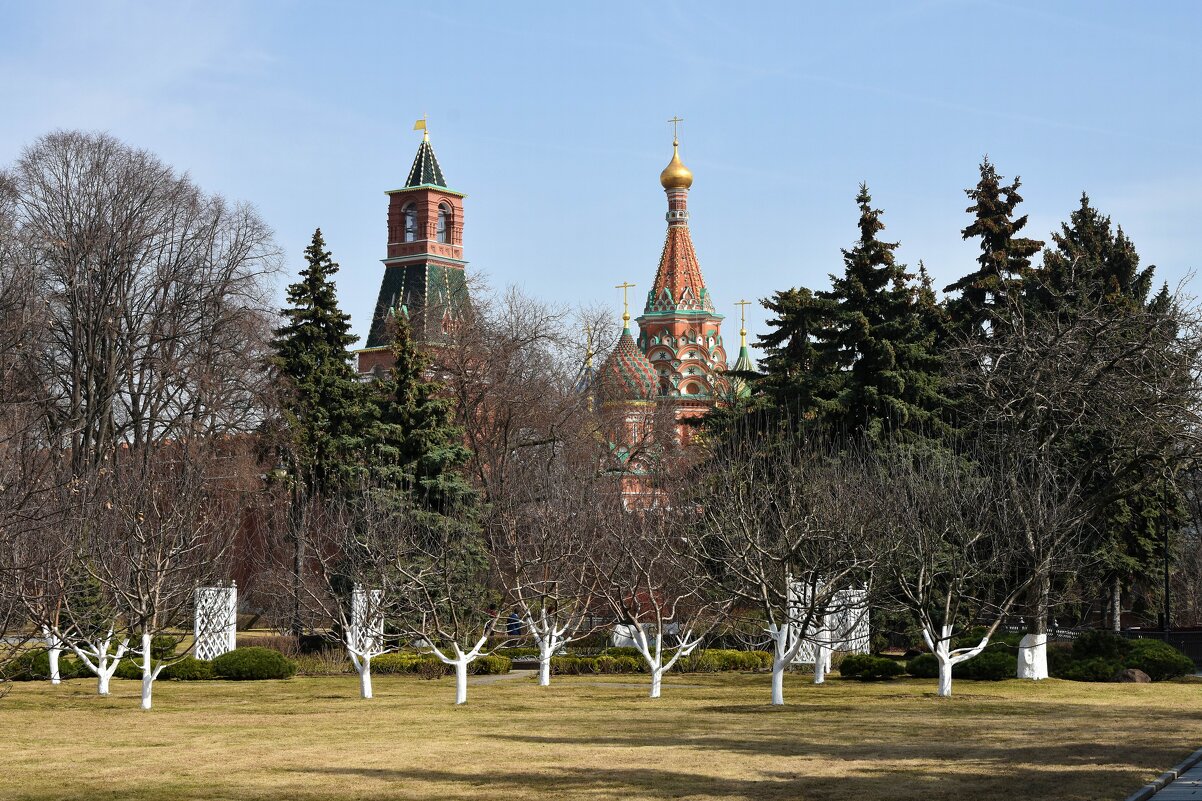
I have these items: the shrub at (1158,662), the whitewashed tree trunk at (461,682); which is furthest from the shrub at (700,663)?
the whitewashed tree trunk at (461,682)

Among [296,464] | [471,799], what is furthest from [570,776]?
[296,464]

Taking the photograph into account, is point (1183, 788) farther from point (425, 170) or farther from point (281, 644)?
point (425, 170)

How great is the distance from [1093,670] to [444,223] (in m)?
60.2

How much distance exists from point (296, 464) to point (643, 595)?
10.5m

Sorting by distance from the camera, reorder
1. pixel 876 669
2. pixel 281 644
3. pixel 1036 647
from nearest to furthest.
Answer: pixel 1036 647 → pixel 876 669 → pixel 281 644

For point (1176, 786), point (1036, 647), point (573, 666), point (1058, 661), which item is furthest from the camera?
point (573, 666)

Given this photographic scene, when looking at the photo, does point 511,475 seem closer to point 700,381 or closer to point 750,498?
point 750,498

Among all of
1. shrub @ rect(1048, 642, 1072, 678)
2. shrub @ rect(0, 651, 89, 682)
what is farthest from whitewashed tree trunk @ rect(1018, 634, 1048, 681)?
shrub @ rect(0, 651, 89, 682)

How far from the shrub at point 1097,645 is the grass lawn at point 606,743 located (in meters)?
2.59

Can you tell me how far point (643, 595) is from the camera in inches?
1793

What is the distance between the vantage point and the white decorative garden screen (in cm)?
3631

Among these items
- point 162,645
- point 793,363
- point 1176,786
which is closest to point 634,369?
point 793,363

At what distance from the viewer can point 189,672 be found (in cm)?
3575

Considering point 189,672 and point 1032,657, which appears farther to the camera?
point 189,672
